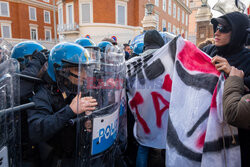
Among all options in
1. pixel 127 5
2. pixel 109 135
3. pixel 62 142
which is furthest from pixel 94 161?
pixel 127 5

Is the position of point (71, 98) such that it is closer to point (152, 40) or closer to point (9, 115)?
point (9, 115)

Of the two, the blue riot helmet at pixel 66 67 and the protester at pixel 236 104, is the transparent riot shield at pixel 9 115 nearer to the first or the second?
the blue riot helmet at pixel 66 67

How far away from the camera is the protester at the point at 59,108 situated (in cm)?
137

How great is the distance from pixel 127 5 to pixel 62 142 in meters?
25.0

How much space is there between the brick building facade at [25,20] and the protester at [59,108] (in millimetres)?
32575

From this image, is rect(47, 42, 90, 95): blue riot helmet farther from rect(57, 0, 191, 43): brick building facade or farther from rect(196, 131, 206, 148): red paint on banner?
rect(57, 0, 191, 43): brick building facade

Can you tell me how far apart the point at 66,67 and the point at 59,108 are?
372 millimetres

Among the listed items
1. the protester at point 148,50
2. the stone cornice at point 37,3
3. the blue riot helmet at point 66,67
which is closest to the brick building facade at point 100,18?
Result: the stone cornice at point 37,3

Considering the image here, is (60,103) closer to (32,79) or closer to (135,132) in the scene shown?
(32,79)

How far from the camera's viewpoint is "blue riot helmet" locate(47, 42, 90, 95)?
1510 mm

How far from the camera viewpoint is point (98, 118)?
129 centimetres

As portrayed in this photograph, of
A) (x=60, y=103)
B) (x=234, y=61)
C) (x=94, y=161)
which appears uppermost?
(x=234, y=61)

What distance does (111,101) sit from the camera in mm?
1421

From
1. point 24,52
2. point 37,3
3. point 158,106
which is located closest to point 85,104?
point 158,106
